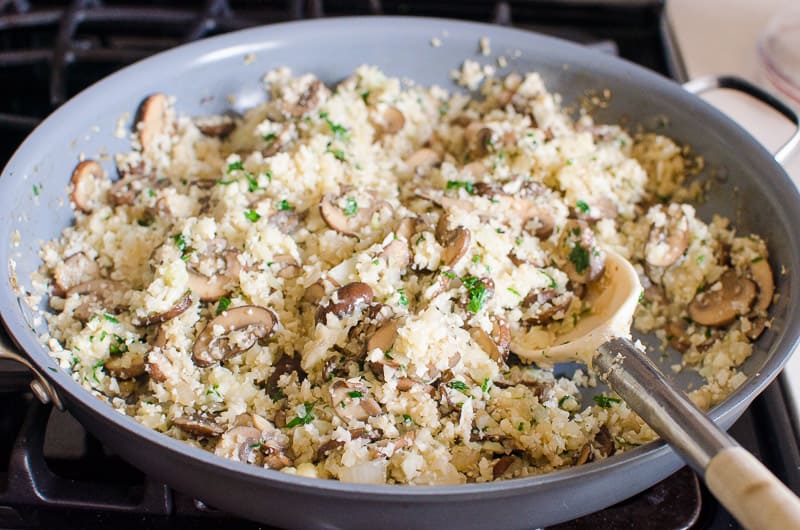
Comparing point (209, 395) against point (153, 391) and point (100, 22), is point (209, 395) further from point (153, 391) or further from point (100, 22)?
point (100, 22)

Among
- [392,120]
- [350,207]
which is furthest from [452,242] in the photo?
[392,120]

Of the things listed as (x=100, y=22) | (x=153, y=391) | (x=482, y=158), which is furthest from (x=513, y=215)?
(x=100, y=22)

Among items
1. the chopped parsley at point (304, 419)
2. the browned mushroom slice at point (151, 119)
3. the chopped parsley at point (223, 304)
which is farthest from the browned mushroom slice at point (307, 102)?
the chopped parsley at point (304, 419)

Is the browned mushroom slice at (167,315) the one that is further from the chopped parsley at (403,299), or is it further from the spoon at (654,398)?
the spoon at (654,398)

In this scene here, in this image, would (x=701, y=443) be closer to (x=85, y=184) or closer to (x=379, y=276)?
(x=379, y=276)

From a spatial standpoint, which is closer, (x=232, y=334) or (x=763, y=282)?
(x=232, y=334)

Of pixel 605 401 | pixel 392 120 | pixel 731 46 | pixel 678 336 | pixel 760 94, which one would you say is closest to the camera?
pixel 605 401

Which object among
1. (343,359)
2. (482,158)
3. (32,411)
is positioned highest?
(482,158)
